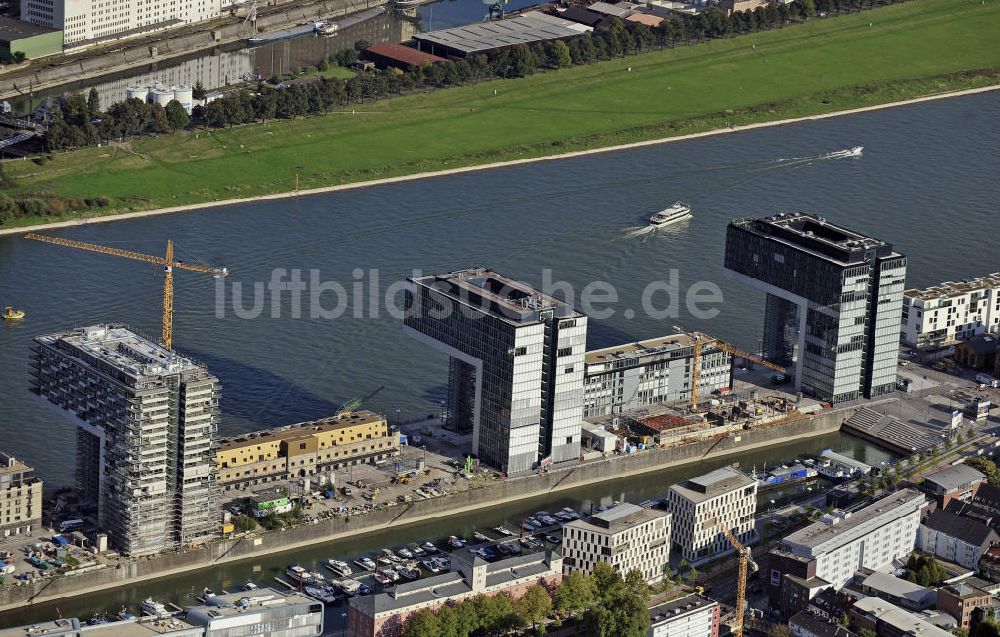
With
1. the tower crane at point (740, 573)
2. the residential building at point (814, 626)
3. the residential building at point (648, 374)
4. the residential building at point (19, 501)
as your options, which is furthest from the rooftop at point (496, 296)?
the residential building at point (19, 501)

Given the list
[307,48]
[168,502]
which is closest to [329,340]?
[168,502]

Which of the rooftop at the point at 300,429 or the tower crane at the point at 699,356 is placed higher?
the tower crane at the point at 699,356

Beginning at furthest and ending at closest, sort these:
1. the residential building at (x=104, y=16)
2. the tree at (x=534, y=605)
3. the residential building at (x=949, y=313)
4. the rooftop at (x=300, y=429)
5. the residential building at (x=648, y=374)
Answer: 1. the residential building at (x=104, y=16)
2. the residential building at (x=949, y=313)
3. the residential building at (x=648, y=374)
4. the rooftop at (x=300, y=429)
5. the tree at (x=534, y=605)

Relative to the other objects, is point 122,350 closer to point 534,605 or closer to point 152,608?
point 152,608

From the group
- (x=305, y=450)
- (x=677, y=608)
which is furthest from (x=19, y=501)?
(x=677, y=608)

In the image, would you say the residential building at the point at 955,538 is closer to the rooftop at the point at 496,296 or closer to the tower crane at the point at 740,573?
the tower crane at the point at 740,573

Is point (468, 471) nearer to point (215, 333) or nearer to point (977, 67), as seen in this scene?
point (215, 333)

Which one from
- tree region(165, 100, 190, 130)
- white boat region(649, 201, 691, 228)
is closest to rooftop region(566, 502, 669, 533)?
white boat region(649, 201, 691, 228)
